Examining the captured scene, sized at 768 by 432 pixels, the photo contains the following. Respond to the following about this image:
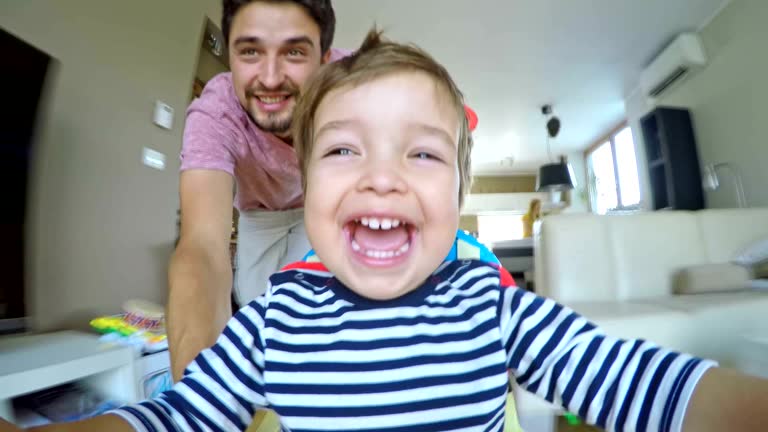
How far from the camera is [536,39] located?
10.9ft

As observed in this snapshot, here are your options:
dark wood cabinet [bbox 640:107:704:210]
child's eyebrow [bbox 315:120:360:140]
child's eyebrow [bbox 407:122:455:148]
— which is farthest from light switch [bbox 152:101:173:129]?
dark wood cabinet [bbox 640:107:704:210]

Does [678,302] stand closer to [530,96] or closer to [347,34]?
[347,34]

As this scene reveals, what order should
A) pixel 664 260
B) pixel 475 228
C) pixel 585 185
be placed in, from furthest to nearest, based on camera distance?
pixel 475 228 < pixel 585 185 < pixel 664 260

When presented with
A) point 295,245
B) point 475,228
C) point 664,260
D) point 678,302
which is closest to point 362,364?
point 295,245

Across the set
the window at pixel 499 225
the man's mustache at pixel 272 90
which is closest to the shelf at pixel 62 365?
the man's mustache at pixel 272 90

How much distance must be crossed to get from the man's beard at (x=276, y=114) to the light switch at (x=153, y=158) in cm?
108

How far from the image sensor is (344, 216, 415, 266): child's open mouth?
46 centimetres

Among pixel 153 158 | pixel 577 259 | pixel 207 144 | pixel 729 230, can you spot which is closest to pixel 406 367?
pixel 207 144

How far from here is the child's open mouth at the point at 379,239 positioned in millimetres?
459

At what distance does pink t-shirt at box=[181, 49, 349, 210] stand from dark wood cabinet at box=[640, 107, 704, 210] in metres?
3.32

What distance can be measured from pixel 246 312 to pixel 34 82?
1.10 meters

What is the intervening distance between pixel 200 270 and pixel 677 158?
3785 millimetres

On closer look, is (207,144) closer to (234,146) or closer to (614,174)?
(234,146)

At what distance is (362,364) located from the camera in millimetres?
425
